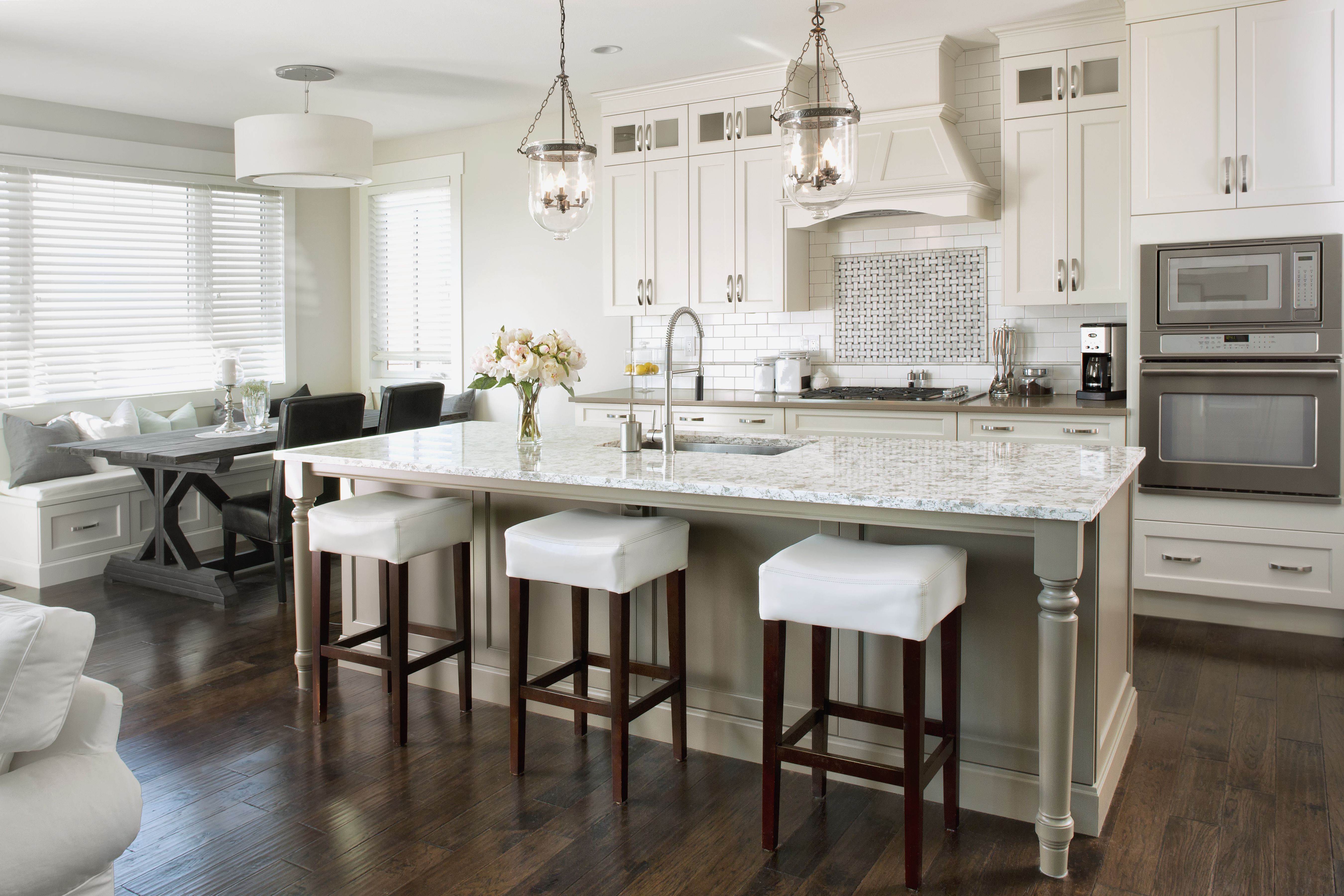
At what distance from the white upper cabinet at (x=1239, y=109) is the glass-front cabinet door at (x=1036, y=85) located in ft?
1.23

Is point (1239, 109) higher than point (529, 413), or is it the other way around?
point (1239, 109)

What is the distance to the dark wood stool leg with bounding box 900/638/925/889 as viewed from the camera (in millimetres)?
2199

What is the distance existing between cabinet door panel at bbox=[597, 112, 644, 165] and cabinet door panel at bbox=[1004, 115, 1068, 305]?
1991 mm

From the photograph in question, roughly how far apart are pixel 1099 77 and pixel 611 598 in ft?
11.1

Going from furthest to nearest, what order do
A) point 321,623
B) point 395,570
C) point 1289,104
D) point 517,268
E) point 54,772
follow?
point 517,268 → point 1289,104 → point 321,623 → point 395,570 → point 54,772

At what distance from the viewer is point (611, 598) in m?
2.61

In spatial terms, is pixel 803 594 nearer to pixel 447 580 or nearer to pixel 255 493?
pixel 447 580

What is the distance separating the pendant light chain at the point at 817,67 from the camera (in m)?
2.80

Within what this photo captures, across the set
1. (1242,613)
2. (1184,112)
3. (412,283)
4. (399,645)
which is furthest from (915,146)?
(412,283)

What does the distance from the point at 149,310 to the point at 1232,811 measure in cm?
606

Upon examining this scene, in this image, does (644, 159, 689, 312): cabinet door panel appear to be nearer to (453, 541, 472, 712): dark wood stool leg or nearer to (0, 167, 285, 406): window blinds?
(453, 541, 472, 712): dark wood stool leg

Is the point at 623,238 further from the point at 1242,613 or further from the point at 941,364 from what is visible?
the point at 1242,613

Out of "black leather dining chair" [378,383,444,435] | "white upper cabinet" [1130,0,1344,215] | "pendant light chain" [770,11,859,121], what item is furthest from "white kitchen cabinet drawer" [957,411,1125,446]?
"black leather dining chair" [378,383,444,435]

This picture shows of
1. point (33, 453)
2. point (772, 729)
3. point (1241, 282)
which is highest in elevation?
point (1241, 282)
